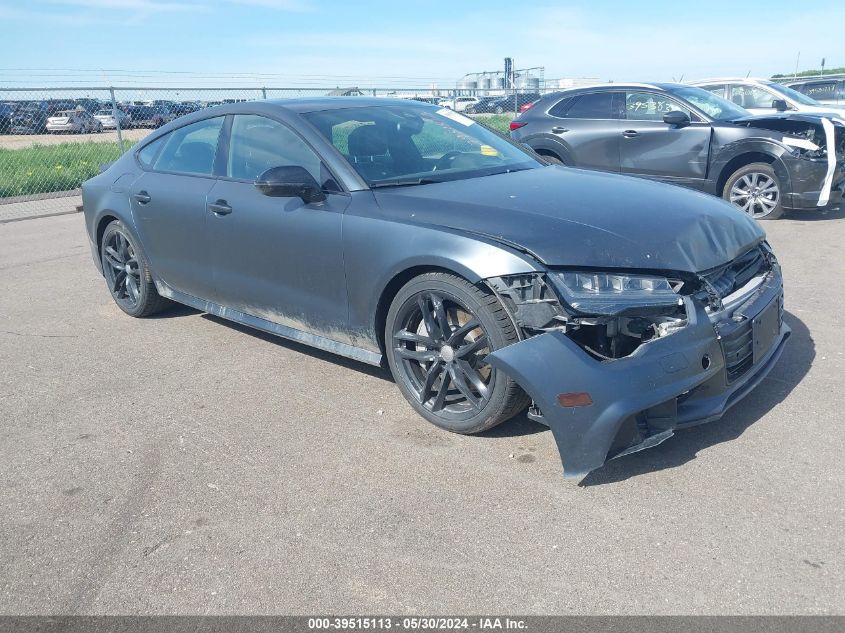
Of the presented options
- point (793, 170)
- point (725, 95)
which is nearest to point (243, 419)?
point (793, 170)

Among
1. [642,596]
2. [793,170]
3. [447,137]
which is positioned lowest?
[642,596]

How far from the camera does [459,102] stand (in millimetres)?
20969

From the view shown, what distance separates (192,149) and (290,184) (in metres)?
1.48

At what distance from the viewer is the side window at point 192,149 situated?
4.89 metres

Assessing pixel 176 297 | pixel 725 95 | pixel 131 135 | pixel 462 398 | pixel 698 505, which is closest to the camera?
pixel 698 505

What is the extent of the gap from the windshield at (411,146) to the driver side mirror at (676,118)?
4644 millimetres

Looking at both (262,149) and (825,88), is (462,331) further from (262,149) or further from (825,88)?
(825,88)

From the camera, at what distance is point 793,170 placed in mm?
8375

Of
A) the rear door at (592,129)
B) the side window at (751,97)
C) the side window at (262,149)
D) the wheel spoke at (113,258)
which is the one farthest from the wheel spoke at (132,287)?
the side window at (751,97)

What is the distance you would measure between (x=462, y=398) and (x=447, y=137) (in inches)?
71.0

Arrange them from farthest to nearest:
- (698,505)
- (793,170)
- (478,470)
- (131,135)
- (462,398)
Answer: (131,135)
(793,170)
(462,398)
(478,470)
(698,505)

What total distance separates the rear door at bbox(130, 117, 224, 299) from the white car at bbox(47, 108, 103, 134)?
11.6 meters

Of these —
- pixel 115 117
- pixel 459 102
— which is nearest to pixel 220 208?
pixel 115 117

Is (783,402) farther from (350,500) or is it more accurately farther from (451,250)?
(350,500)
